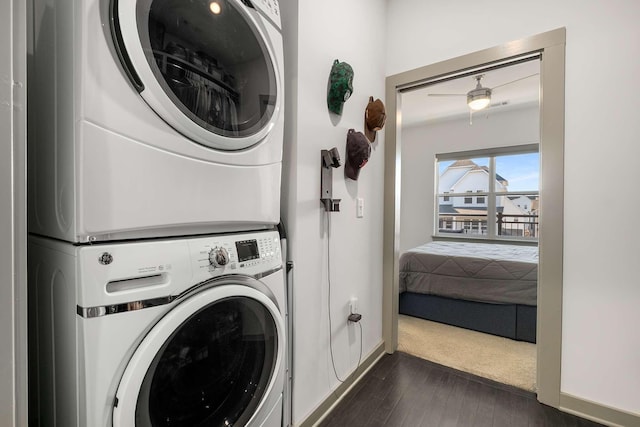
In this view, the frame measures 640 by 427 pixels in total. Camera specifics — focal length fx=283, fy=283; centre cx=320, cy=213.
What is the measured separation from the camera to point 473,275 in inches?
105

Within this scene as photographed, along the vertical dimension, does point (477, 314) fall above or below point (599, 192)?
below

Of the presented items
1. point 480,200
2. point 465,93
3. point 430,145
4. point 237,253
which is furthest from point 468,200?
point 237,253

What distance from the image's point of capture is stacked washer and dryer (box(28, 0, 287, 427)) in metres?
0.61

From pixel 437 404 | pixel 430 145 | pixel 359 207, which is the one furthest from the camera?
pixel 430 145

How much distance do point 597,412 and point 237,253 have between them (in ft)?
6.91

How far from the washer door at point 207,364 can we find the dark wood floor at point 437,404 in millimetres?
760

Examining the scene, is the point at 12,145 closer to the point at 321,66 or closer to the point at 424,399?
the point at 321,66

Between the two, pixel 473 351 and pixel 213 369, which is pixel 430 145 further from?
pixel 213 369

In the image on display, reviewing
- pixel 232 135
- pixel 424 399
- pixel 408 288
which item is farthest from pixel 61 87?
pixel 408 288

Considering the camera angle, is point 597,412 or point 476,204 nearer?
point 597,412

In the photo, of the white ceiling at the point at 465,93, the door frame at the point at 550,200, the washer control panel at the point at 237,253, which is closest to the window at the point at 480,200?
the white ceiling at the point at 465,93

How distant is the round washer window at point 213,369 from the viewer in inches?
28.7

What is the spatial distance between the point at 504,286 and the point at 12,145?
121 inches

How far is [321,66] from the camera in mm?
1471
